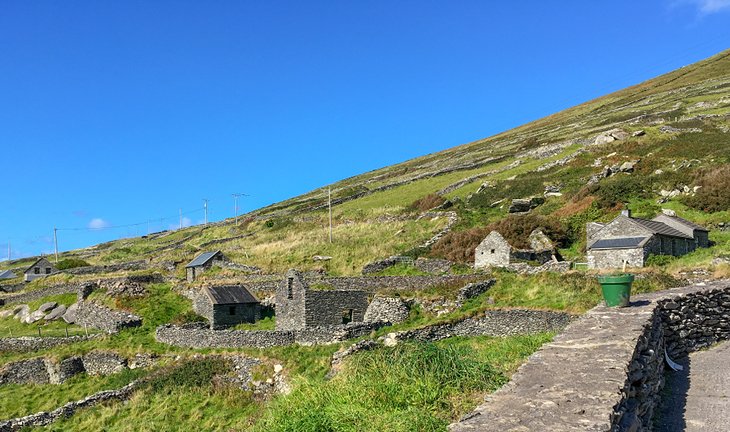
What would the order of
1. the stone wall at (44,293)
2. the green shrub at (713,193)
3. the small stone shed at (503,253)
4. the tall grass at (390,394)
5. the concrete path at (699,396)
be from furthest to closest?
the stone wall at (44,293)
the green shrub at (713,193)
the small stone shed at (503,253)
the concrete path at (699,396)
the tall grass at (390,394)

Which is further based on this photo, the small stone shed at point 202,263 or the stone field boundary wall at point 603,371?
the small stone shed at point 202,263

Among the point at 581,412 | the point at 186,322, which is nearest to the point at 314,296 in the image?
the point at 186,322

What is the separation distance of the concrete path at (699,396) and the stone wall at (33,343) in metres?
34.8

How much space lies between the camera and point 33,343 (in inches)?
1449

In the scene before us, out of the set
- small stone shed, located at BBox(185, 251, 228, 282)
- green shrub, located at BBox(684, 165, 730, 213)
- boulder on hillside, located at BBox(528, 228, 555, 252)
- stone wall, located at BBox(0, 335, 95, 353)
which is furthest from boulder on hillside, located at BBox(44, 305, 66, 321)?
green shrub, located at BBox(684, 165, 730, 213)

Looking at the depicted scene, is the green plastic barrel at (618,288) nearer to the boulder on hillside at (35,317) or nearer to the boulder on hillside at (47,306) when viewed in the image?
the boulder on hillside at (35,317)

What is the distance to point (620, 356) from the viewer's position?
897 centimetres

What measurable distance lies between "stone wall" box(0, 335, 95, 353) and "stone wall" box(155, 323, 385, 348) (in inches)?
372

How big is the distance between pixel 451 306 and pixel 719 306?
14991mm

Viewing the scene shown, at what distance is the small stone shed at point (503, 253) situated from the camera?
130 feet

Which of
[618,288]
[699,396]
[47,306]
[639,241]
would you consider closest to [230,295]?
[47,306]

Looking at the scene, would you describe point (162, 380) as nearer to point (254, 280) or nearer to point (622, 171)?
point (254, 280)

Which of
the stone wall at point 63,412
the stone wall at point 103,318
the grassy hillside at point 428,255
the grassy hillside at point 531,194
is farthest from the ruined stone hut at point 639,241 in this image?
the stone wall at point 103,318

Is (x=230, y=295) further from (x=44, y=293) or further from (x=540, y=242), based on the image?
(x=44, y=293)
